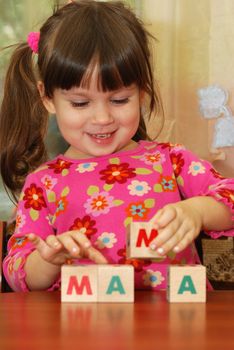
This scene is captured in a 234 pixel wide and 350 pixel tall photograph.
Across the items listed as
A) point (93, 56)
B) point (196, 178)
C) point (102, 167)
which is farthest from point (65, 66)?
point (196, 178)

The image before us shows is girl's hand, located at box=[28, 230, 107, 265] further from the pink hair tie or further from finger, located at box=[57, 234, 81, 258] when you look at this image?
the pink hair tie

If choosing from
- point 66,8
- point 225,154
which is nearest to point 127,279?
point 66,8

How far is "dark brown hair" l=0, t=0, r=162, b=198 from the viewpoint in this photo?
3.95 ft

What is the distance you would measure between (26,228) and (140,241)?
1.28 ft

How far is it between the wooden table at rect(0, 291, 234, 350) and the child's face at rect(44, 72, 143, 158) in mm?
393

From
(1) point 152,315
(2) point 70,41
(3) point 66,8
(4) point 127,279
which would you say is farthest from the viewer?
(3) point 66,8

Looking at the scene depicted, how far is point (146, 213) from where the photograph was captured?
1.24m

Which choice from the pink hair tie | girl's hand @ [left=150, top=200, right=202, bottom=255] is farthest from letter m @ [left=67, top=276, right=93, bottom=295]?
the pink hair tie

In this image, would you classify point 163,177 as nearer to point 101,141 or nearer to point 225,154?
point 101,141

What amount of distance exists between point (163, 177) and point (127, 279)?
0.42 m

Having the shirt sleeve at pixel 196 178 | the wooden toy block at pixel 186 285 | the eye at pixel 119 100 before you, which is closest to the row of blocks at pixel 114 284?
the wooden toy block at pixel 186 285

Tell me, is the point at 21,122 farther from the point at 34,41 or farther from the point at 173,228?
the point at 173,228

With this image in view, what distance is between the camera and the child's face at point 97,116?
121 cm

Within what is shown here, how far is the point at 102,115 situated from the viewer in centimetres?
120
